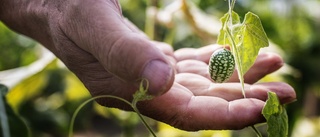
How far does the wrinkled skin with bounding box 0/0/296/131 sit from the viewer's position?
0.84 metres

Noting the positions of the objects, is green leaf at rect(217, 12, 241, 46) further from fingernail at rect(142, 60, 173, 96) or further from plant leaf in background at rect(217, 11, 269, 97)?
fingernail at rect(142, 60, 173, 96)

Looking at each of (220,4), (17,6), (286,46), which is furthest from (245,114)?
(286,46)

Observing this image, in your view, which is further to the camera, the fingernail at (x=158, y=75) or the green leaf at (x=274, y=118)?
the green leaf at (x=274, y=118)

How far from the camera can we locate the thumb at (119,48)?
2.73 feet

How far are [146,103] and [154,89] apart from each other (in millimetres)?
135

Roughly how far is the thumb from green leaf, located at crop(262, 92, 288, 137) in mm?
204

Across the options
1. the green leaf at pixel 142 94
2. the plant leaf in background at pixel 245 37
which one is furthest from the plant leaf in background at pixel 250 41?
the green leaf at pixel 142 94

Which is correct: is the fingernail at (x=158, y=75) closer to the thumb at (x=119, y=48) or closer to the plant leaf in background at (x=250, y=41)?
the thumb at (x=119, y=48)

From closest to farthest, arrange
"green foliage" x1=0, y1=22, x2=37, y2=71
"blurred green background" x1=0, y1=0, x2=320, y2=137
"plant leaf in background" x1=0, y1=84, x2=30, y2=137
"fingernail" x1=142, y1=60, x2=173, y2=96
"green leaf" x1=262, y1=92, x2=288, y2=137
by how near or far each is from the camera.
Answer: "fingernail" x1=142, y1=60, x2=173, y2=96 < "green leaf" x1=262, y1=92, x2=288, y2=137 < "plant leaf in background" x1=0, y1=84, x2=30, y2=137 < "blurred green background" x1=0, y1=0, x2=320, y2=137 < "green foliage" x1=0, y1=22, x2=37, y2=71

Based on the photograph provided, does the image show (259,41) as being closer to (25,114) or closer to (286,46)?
(25,114)

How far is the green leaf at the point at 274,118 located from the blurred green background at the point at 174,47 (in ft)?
1.63

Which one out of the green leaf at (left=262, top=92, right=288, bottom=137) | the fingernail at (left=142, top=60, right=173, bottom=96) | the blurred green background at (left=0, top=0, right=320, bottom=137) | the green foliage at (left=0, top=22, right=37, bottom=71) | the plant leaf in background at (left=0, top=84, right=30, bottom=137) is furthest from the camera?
the green foliage at (left=0, top=22, right=37, bottom=71)

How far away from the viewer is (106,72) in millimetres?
981

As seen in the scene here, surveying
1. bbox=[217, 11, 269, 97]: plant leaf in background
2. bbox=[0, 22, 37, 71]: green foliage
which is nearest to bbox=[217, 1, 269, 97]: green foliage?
bbox=[217, 11, 269, 97]: plant leaf in background
